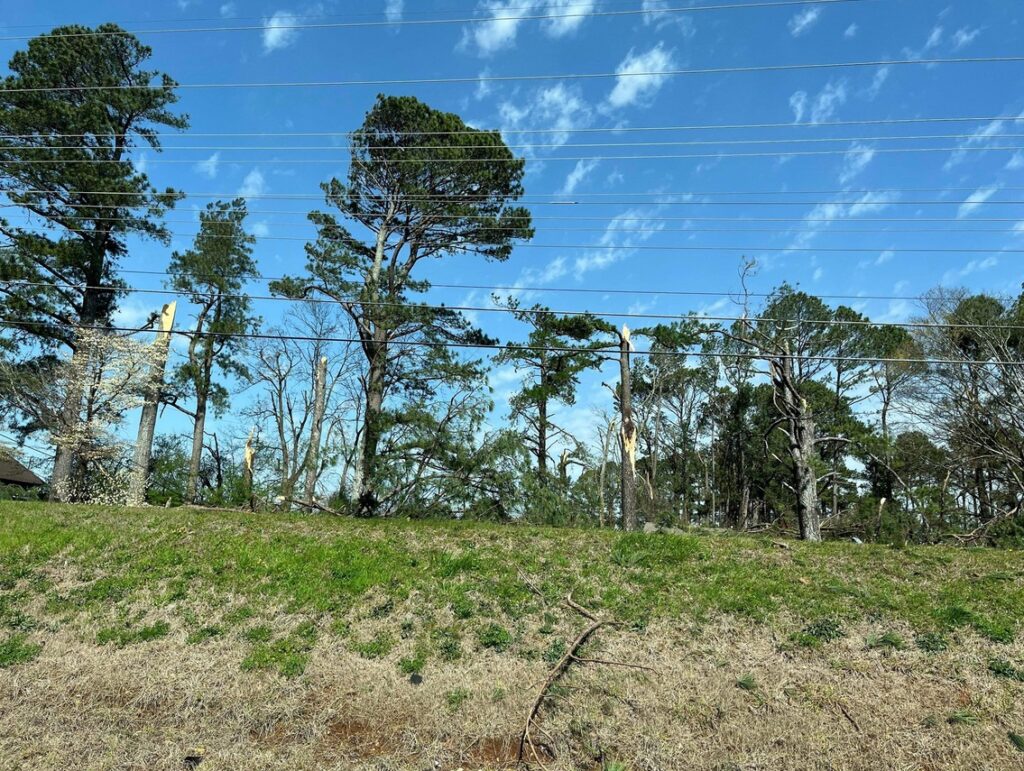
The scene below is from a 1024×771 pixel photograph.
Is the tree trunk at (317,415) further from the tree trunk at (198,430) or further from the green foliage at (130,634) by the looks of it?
the green foliage at (130,634)

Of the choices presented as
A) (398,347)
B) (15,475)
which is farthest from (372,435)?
(15,475)

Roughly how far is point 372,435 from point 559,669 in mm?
12519

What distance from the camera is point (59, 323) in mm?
20688

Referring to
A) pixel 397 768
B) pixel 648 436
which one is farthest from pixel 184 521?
pixel 648 436

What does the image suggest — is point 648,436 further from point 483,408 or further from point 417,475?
point 417,475

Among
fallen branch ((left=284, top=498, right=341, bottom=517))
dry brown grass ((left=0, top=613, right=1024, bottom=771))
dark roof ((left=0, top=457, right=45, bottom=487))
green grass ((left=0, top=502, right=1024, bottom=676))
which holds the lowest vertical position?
dry brown grass ((left=0, top=613, right=1024, bottom=771))

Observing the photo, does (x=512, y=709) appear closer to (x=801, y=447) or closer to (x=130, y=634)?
(x=130, y=634)

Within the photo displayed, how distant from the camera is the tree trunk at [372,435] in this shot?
1616cm

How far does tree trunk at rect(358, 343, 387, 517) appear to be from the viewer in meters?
16.2

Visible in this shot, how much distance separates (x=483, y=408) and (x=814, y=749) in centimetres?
1340

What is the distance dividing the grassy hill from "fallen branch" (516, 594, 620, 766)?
72mm

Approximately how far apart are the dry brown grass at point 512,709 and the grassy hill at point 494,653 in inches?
0.9

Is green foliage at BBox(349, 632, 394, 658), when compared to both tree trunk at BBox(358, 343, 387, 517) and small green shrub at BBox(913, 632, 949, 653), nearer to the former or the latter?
small green shrub at BBox(913, 632, 949, 653)

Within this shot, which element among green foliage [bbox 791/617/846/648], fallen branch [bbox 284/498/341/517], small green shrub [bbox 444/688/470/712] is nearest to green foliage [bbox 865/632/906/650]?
green foliage [bbox 791/617/846/648]
